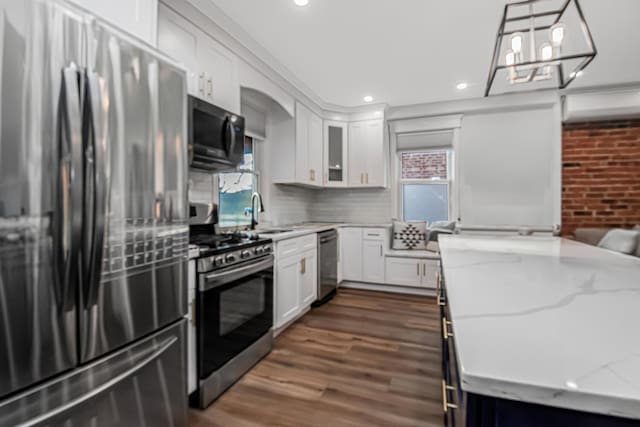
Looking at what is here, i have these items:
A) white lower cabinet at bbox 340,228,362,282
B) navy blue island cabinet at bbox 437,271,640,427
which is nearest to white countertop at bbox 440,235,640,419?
navy blue island cabinet at bbox 437,271,640,427

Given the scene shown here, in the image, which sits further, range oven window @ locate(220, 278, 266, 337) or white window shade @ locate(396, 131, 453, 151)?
white window shade @ locate(396, 131, 453, 151)

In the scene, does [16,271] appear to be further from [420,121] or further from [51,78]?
[420,121]

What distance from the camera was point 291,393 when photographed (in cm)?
197

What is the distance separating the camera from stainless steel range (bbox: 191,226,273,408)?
1.79m

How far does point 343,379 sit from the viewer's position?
2125 millimetres

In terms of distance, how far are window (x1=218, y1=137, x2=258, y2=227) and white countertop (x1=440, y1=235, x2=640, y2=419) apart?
7.22 ft

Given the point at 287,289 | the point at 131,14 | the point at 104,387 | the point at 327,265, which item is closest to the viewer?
the point at 104,387

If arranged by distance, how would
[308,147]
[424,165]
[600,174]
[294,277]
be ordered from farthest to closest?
[424,165], [308,147], [600,174], [294,277]

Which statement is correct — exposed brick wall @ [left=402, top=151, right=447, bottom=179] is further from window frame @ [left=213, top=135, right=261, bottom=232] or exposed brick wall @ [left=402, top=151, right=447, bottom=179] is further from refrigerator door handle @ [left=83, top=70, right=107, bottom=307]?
refrigerator door handle @ [left=83, top=70, right=107, bottom=307]

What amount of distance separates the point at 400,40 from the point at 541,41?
47.7 inches

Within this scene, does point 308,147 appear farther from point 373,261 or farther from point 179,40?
point 179,40

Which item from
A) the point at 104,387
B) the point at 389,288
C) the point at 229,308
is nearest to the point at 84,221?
the point at 104,387

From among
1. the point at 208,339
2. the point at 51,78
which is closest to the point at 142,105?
the point at 51,78

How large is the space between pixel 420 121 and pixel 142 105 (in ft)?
13.5
